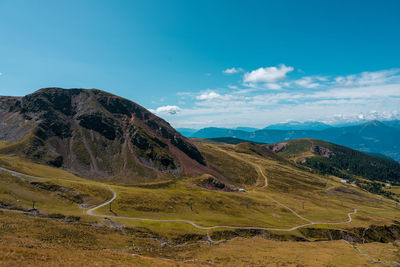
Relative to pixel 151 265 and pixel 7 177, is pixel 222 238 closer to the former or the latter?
pixel 151 265

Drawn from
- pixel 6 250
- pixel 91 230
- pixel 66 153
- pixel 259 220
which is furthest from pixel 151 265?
pixel 66 153

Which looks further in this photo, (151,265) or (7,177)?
(7,177)

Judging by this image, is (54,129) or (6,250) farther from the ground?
(54,129)

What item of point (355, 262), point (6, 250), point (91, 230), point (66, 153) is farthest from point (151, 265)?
point (66, 153)

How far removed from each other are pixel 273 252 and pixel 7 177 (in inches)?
4771

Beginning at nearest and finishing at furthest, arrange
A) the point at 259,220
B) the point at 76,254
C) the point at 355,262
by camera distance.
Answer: the point at 76,254
the point at 355,262
the point at 259,220

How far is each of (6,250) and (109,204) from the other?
69510 mm

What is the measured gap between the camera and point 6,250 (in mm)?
32969

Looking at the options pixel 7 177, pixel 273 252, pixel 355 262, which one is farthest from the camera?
pixel 7 177

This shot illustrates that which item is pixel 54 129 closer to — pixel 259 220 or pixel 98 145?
pixel 98 145

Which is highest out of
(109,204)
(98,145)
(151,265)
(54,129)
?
(54,129)

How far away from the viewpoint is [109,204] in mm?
99438

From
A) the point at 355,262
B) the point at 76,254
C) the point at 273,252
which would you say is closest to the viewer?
the point at 76,254

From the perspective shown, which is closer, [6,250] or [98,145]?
[6,250]
